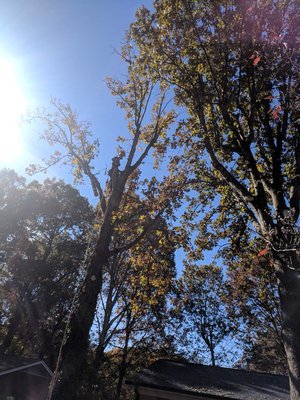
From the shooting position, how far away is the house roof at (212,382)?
1343 cm

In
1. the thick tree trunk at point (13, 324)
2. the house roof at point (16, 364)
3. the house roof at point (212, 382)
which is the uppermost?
the thick tree trunk at point (13, 324)

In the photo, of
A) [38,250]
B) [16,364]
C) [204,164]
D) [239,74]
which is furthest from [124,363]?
[239,74]

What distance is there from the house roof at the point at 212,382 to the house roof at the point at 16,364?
966 centimetres

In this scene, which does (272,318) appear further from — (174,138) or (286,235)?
(286,235)

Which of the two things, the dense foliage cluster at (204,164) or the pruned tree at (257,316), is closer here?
the dense foliage cluster at (204,164)

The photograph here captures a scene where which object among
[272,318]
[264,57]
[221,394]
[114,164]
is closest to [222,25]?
[264,57]

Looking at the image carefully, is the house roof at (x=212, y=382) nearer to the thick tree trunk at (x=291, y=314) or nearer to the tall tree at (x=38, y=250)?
the thick tree trunk at (x=291, y=314)

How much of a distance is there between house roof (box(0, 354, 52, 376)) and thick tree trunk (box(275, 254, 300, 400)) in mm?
19009

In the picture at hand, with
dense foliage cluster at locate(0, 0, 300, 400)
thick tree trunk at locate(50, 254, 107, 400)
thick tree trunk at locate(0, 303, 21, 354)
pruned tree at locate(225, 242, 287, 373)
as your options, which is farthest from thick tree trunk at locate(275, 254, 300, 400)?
thick tree trunk at locate(0, 303, 21, 354)

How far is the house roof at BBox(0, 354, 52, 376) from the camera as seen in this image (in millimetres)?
20672

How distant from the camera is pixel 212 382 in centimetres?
1473

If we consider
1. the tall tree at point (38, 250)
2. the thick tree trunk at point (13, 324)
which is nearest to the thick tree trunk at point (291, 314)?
the tall tree at point (38, 250)

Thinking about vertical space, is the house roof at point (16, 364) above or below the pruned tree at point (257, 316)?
below

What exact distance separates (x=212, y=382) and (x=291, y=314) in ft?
32.4
